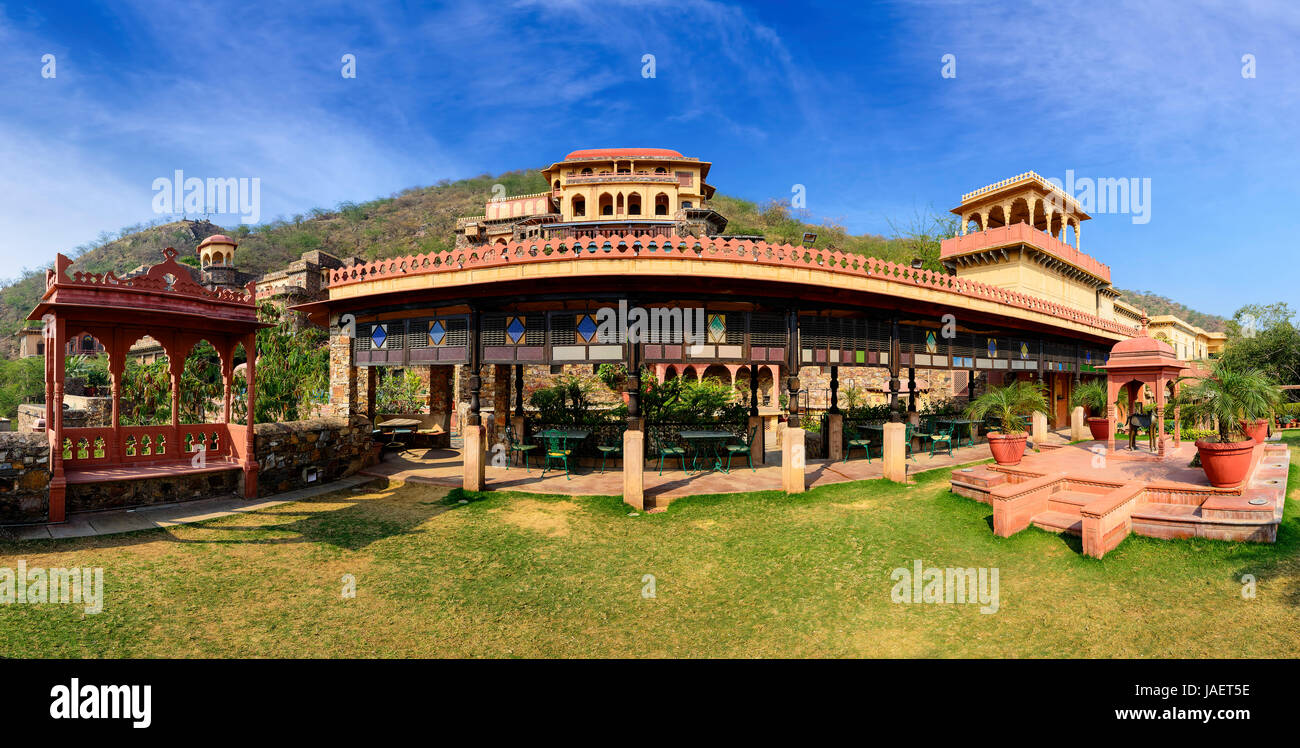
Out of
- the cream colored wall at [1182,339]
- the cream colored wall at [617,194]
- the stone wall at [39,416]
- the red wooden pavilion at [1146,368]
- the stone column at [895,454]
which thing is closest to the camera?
the red wooden pavilion at [1146,368]

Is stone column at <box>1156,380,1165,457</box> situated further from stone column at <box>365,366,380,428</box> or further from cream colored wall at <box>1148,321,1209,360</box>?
cream colored wall at <box>1148,321,1209,360</box>

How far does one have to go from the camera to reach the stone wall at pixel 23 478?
750 centimetres

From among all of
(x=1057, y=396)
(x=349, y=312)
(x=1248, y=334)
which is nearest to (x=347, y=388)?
(x=349, y=312)

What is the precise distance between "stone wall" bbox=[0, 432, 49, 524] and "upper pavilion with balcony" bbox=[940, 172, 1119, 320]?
29846 millimetres

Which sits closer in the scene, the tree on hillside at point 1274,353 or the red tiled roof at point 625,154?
the tree on hillside at point 1274,353

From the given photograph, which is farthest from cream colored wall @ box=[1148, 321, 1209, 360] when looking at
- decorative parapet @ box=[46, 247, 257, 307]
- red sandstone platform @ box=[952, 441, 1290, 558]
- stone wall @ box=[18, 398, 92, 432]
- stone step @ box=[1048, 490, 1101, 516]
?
stone wall @ box=[18, 398, 92, 432]

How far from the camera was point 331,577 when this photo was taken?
6.32m

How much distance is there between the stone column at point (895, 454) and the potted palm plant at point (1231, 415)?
175 inches

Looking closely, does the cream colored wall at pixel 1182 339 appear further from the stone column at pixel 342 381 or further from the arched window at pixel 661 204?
the stone column at pixel 342 381

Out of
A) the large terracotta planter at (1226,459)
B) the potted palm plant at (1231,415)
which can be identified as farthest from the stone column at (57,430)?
the large terracotta planter at (1226,459)

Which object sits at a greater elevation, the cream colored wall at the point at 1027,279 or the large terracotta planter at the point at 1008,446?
the cream colored wall at the point at 1027,279

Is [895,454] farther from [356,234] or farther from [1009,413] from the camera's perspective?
[356,234]

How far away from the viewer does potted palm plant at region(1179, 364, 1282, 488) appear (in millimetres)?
7340

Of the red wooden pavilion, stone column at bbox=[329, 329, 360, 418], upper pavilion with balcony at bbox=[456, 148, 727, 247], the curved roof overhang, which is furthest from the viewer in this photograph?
upper pavilion with balcony at bbox=[456, 148, 727, 247]
